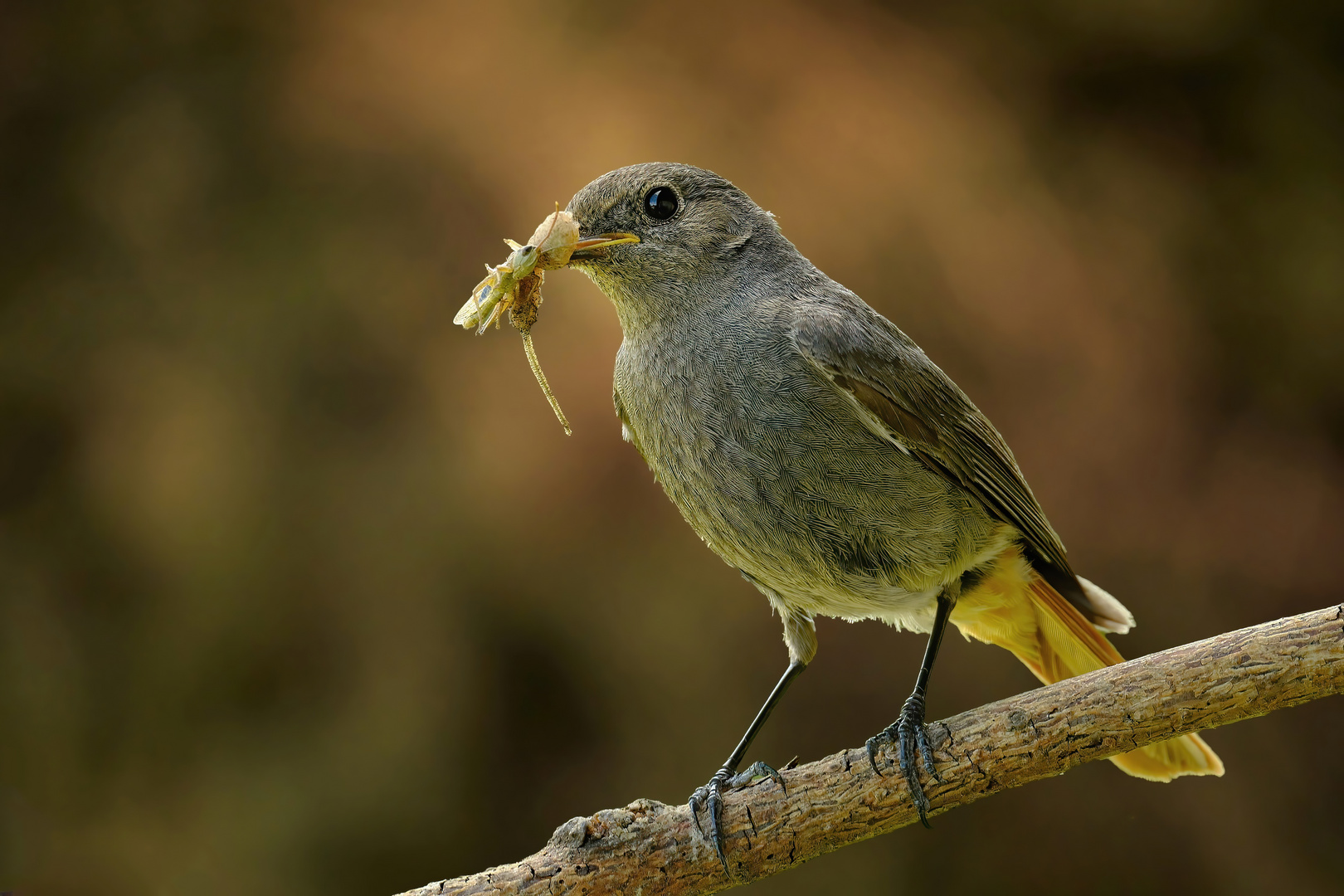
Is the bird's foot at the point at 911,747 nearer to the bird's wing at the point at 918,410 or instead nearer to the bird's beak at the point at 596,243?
the bird's wing at the point at 918,410

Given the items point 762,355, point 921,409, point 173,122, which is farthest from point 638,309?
point 173,122

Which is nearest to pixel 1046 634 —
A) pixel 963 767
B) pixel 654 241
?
pixel 963 767

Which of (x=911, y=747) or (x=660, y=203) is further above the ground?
(x=660, y=203)

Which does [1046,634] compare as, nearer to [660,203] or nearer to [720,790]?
[720,790]

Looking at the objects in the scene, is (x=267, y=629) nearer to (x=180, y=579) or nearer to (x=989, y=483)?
(x=180, y=579)

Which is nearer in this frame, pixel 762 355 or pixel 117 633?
pixel 762 355

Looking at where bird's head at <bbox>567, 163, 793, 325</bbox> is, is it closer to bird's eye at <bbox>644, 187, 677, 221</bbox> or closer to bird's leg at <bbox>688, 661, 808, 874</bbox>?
bird's eye at <bbox>644, 187, 677, 221</bbox>
